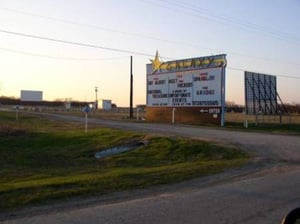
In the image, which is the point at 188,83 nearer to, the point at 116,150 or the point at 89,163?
the point at 116,150

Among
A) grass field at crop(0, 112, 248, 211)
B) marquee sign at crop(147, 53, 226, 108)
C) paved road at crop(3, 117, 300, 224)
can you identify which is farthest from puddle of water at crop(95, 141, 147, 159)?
marquee sign at crop(147, 53, 226, 108)

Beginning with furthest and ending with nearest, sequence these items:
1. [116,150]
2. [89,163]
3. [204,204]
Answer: [116,150] < [89,163] < [204,204]

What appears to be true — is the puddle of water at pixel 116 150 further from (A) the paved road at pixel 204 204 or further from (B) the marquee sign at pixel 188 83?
(B) the marquee sign at pixel 188 83

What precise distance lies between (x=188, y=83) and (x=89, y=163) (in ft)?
79.3

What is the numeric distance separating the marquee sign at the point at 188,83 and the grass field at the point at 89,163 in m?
13.1

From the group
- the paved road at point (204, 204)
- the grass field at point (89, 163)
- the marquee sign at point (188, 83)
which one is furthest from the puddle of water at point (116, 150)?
the marquee sign at point (188, 83)

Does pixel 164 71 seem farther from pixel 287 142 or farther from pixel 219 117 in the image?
pixel 287 142

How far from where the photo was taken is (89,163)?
21.0m

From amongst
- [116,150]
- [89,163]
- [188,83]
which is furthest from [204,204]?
[188,83]

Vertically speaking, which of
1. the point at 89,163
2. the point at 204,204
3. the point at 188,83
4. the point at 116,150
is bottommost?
the point at 89,163

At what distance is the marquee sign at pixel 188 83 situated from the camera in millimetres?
41156

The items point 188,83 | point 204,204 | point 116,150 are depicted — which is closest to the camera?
point 204,204

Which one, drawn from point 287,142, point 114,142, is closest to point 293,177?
point 287,142

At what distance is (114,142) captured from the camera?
2638cm
